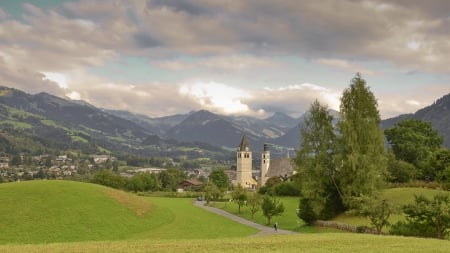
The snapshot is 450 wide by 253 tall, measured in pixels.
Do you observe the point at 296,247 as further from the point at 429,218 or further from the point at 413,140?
the point at 413,140

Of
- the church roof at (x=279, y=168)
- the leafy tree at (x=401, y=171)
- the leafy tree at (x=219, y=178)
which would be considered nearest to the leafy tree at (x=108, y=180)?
the leafy tree at (x=219, y=178)

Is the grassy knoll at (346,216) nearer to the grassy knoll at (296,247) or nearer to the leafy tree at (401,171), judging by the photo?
the leafy tree at (401,171)

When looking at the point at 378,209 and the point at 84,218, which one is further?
the point at 84,218

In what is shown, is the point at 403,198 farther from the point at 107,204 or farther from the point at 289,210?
the point at 107,204

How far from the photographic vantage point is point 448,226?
39.7 metres

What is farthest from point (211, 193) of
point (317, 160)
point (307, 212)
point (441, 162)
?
point (317, 160)

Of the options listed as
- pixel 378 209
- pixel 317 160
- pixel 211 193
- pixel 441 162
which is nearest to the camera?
pixel 378 209

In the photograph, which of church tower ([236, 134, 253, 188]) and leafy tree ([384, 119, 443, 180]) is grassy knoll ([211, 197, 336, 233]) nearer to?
leafy tree ([384, 119, 443, 180])

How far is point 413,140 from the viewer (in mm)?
96250

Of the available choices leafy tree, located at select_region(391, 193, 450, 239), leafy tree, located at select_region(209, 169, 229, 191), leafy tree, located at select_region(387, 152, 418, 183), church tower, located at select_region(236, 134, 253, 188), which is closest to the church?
church tower, located at select_region(236, 134, 253, 188)

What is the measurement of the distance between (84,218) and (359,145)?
3658cm

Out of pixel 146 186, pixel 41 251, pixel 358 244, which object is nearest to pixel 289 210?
pixel 358 244

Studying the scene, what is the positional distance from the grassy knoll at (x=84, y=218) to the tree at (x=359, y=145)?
48.6ft

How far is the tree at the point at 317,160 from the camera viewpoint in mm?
56625
